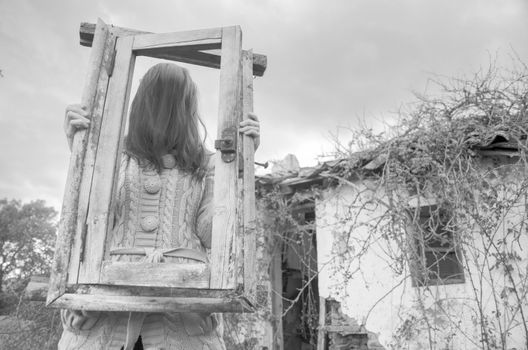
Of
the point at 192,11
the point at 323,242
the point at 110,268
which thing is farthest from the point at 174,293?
the point at 323,242

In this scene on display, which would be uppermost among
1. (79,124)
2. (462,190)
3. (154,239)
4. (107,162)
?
(462,190)

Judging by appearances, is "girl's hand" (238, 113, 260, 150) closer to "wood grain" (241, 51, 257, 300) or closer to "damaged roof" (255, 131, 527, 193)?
"wood grain" (241, 51, 257, 300)

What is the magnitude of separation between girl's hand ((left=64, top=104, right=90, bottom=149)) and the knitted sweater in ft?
0.68

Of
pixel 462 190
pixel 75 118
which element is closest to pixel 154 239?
pixel 75 118

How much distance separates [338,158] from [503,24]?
3048mm

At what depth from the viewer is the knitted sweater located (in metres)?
1.14

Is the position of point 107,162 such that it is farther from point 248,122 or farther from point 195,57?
point 195,57

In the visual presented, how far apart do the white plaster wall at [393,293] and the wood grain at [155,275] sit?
3.03m

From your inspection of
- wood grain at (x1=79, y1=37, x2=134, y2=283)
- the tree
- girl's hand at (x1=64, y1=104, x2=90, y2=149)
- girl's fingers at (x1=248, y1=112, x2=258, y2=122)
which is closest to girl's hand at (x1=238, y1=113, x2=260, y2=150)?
girl's fingers at (x1=248, y1=112, x2=258, y2=122)

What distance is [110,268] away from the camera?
1.09 metres

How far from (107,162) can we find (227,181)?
39 cm

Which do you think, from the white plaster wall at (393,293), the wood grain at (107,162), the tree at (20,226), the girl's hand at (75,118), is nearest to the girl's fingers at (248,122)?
the wood grain at (107,162)

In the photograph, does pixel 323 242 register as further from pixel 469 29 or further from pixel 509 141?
pixel 469 29

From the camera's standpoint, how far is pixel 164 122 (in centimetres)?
142
